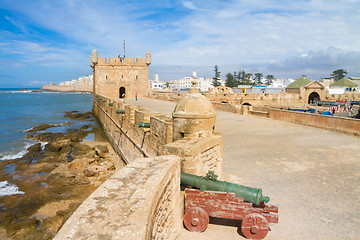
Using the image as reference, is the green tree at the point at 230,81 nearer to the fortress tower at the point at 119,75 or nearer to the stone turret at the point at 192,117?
the fortress tower at the point at 119,75

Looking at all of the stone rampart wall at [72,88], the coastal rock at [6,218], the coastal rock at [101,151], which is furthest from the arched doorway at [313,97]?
the stone rampart wall at [72,88]

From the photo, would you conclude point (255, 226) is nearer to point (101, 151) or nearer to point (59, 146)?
point (101, 151)

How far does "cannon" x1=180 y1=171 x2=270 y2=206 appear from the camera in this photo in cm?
337

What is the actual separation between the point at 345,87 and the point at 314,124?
3316 centimetres

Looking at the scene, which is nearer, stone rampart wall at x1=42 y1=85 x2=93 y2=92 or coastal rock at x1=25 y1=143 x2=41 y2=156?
coastal rock at x1=25 y1=143 x2=41 y2=156

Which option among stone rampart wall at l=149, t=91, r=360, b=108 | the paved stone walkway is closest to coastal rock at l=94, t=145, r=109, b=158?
the paved stone walkway

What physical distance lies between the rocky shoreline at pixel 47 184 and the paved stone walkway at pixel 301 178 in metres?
5.30

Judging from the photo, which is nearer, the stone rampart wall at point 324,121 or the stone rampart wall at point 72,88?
the stone rampart wall at point 324,121

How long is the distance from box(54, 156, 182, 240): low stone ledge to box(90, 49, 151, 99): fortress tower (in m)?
28.9

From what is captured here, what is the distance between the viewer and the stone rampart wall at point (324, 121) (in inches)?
379

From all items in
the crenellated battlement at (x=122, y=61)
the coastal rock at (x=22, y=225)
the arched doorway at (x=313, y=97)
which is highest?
the crenellated battlement at (x=122, y=61)

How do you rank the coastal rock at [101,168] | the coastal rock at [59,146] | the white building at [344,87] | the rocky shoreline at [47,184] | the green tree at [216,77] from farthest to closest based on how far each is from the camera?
the green tree at [216,77], the white building at [344,87], the coastal rock at [59,146], the coastal rock at [101,168], the rocky shoreline at [47,184]

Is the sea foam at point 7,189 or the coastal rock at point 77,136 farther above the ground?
the coastal rock at point 77,136

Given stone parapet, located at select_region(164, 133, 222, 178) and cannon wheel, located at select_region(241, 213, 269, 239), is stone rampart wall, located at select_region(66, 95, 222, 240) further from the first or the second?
cannon wheel, located at select_region(241, 213, 269, 239)
